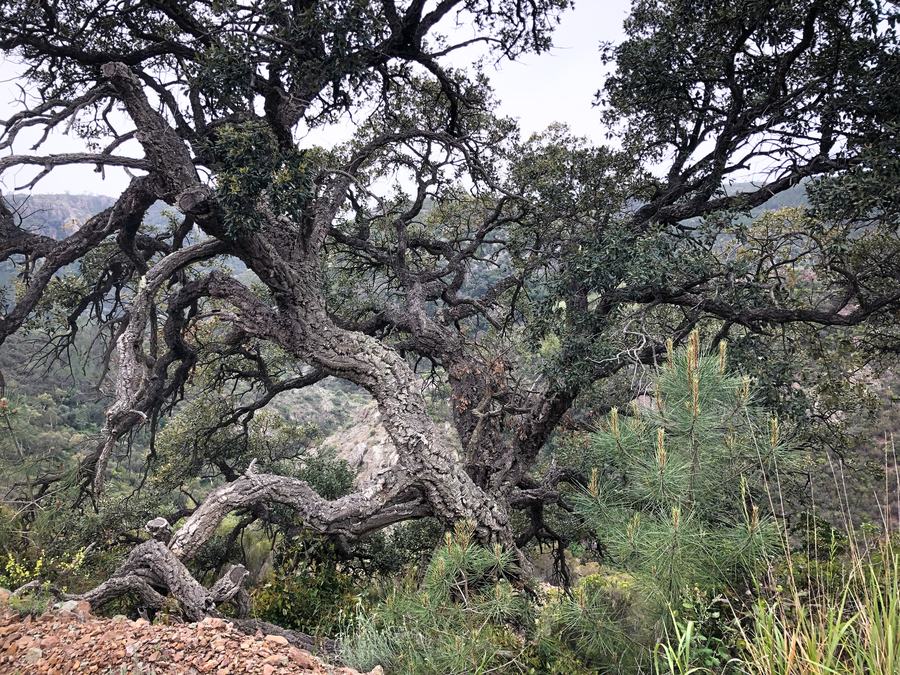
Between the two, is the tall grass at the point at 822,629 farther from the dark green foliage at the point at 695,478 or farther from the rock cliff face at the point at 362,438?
the rock cliff face at the point at 362,438

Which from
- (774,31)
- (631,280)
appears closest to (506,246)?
(631,280)

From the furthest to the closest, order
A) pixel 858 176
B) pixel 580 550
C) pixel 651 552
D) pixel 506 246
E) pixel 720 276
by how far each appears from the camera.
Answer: pixel 506 246
pixel 580 550
pixel 720 276
pixel 858 176
pixel 651 552

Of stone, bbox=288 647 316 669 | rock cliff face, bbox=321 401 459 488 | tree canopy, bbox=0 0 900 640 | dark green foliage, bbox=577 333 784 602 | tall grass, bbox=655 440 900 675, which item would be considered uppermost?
tree canopy, bbox=0 0 900 640

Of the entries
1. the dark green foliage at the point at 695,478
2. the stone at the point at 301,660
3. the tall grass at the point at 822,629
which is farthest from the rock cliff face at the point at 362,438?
the tall grass at the point at 822,629

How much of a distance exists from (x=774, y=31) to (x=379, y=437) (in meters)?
24.2

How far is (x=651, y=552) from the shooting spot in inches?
92.2

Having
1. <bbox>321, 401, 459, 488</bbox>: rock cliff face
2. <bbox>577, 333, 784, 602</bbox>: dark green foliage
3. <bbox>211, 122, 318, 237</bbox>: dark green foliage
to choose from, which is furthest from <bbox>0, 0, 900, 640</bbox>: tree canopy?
<bbox>321, 401, 459, 488</bbox>: rock cliff face

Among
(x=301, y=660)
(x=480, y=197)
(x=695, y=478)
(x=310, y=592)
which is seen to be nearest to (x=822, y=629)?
(x=695, y=478)

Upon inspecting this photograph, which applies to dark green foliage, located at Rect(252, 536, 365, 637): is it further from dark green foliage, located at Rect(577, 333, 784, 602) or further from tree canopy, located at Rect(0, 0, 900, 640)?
dark green foliage, located at Rect(577, 333, 784, 602)

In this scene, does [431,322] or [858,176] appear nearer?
[858,176]

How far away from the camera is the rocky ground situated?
8.45 ft

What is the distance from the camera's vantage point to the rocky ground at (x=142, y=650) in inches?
101

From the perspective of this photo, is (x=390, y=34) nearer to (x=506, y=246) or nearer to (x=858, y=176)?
(x=506, y=246)

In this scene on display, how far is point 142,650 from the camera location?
8.71ft
